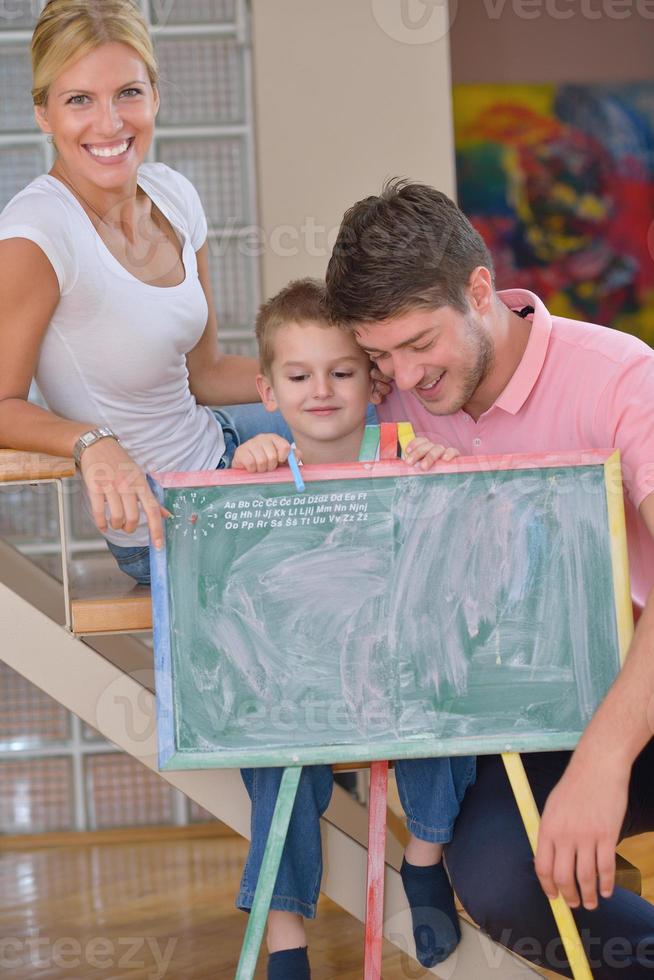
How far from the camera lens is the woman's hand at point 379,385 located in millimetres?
2035

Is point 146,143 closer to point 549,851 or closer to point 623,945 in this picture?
point 549,851

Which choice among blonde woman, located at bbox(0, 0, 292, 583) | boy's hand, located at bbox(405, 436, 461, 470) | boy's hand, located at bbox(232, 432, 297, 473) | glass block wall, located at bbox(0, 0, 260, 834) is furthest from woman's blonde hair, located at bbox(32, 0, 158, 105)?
glass block wall, located at bbox(0, 0, 260, 834)

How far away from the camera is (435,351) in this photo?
183 cm

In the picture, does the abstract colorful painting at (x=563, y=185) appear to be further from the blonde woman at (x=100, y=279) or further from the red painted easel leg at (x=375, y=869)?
the red painted easel leg at (x=375, y=869)

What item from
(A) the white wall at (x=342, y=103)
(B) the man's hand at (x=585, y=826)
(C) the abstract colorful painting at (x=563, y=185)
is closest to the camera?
(B) the man's hand at (x=585, y=826)

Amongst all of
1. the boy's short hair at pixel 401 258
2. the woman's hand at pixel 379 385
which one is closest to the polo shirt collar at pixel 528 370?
the boy's short hair at pixel 401 258

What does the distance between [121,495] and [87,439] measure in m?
0.15

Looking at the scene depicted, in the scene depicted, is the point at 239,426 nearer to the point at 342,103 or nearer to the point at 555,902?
the point at 555,902

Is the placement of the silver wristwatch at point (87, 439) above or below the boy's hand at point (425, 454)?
above

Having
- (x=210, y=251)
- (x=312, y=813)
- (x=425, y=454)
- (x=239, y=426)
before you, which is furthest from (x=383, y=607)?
(x=210, y=251)

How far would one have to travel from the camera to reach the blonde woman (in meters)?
1.99

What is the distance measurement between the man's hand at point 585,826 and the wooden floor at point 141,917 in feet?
3.42

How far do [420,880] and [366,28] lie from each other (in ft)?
Answer: 8.45

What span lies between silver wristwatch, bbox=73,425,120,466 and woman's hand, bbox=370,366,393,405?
1.60 ft
